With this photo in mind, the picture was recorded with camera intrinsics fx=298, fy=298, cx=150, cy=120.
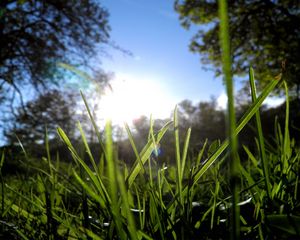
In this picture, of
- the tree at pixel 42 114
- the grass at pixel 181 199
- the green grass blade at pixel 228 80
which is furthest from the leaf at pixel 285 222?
the tree at pixel 42 114

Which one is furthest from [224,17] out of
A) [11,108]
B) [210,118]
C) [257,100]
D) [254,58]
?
[210,118]

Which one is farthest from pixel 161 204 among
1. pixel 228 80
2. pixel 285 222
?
pixel 228 80

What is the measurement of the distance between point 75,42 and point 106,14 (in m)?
2.30

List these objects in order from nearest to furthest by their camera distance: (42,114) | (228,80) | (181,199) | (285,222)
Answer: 1. (228,80)
2. (285,222)
3. (181,199)
4. (42,114)

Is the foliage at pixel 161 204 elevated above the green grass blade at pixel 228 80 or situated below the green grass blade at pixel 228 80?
below

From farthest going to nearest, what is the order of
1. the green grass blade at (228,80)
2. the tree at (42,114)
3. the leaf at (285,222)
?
the tree at (42,114)
the leaf at (285,222)
the green grass blade at (228,80)

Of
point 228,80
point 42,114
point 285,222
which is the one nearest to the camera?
point 228,80

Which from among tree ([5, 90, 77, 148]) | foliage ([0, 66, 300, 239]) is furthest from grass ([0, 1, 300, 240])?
tree ([5, 90, 77, 148])

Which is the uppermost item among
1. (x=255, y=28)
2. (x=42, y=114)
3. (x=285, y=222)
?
(x=255, y=28)

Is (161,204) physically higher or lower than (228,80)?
lower

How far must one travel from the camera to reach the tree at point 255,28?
1512 cm

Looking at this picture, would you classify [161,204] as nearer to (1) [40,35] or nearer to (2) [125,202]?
(2) [125,202]

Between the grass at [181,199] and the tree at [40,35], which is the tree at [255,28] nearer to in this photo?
the tree at [40,35]

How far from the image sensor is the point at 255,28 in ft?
49.4
